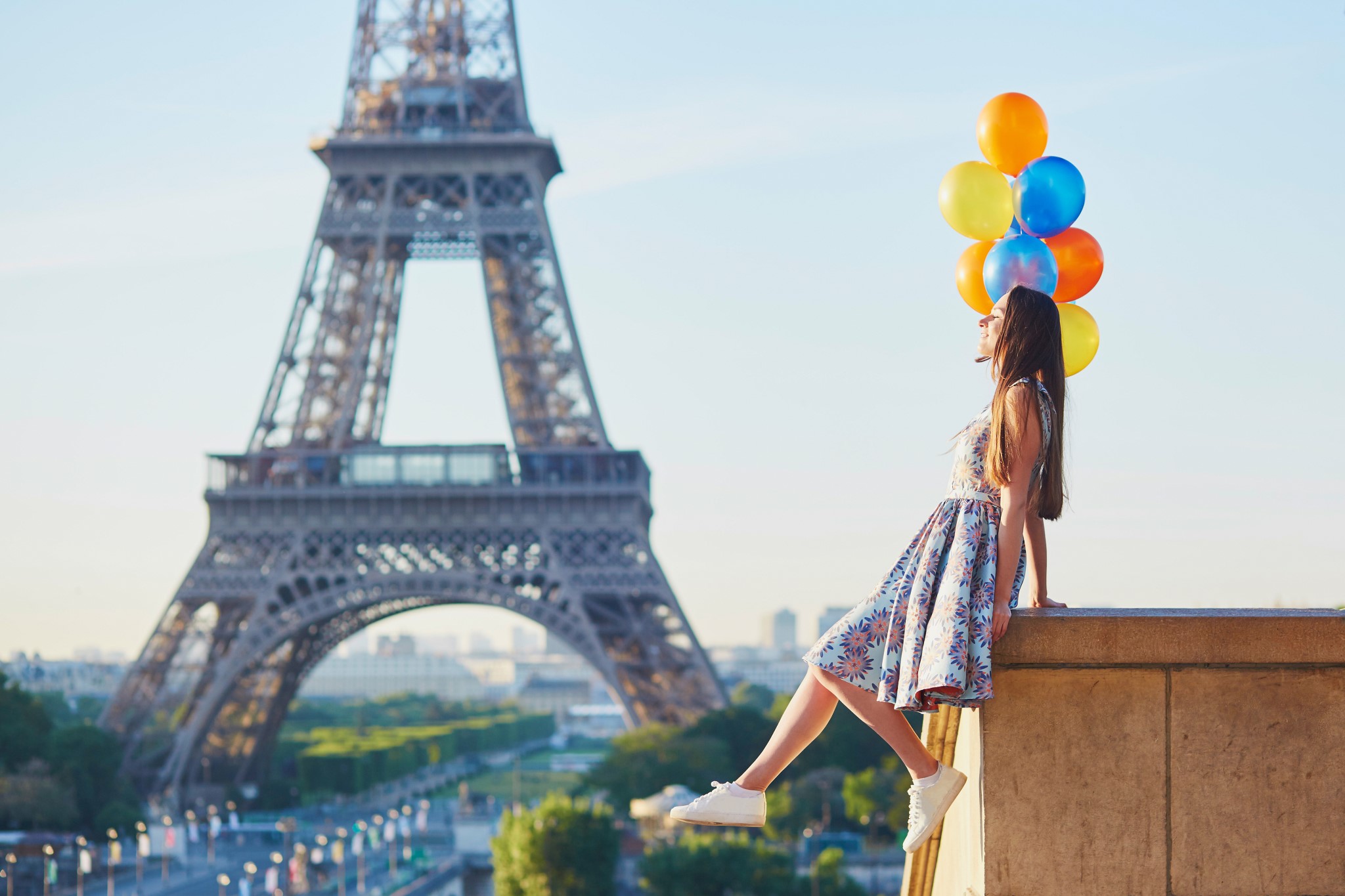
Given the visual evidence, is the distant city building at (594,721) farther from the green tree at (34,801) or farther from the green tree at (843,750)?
the green tree at (34,801)

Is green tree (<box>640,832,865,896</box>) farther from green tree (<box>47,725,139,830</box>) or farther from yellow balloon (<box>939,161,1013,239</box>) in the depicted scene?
yellow balloon (<box>939,161,1013,239</box>)

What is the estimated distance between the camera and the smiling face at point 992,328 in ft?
20.0

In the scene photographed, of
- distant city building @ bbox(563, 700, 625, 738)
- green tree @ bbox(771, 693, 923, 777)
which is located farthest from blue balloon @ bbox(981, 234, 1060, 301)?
distant city building @ bbox(563, 700, 625, 738)

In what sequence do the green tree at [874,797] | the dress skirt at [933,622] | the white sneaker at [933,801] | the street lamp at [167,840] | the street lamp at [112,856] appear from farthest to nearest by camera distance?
the green tree at [874,797] → the street lamp at [167,840] → the street lamp at [112,856] → the white sneaker at [933,801] → the dress skirt at [933,622]

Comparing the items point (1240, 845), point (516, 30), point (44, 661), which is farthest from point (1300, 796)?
point (44, 661)

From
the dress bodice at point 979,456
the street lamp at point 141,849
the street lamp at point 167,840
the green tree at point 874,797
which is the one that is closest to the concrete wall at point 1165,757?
the dress bodice at point 979,456

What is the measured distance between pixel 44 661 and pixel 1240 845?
66852mm

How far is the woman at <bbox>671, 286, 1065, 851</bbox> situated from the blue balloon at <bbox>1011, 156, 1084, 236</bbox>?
7.51 feet

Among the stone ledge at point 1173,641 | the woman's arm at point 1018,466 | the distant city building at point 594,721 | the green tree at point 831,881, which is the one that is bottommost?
the distant city building at point 594,721

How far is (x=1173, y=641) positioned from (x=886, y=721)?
43.8 inches

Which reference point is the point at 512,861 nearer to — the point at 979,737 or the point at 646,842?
the point at 646,842

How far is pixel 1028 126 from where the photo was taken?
8539mm

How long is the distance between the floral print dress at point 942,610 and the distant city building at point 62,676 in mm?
48466

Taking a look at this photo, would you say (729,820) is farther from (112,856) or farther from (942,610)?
(112,856)
